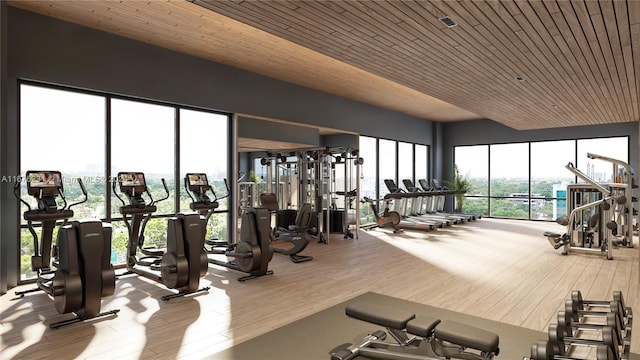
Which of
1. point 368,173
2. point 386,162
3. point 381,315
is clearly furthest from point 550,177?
point 381,315

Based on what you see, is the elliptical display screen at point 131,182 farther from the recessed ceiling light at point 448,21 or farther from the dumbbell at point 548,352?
the dumbbell at point 548,352

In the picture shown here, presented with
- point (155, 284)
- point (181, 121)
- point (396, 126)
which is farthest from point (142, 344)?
point (396, 126)

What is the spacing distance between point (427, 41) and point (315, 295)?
113 inches

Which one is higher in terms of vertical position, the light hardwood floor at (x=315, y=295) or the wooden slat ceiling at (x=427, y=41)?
the wooden slat ceiling at (x=427, y=41)

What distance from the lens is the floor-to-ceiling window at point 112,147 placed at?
15.4 ft

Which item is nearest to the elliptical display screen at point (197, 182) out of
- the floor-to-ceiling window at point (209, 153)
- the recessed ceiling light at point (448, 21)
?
the floor-to-ceiling window at point (209, 153)

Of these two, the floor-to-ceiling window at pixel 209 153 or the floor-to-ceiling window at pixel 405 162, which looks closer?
the floor-to-ceiling window at pixel 209 153

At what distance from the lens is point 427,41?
4.07 metres

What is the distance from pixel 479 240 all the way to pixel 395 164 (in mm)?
4056

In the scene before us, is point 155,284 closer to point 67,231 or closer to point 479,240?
point 67,231

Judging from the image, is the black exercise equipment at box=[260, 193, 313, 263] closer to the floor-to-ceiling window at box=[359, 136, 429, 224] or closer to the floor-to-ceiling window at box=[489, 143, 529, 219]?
the floor-to-ceiling window at box=[359, 136, 429, 224]

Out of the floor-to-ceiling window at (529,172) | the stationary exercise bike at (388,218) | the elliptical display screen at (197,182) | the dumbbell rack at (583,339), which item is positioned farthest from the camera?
the floor-to-ceiling window at (529,172)

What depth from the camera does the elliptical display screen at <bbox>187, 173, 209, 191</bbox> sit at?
5.34 m

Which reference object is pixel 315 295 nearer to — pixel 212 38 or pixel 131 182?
pixel 131 182
